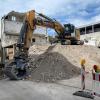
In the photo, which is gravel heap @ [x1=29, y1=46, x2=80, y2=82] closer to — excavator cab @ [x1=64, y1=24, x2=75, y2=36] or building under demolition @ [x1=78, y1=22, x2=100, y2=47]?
excavator cab @ [x1=64, y1=24, x2=75, y2=36]

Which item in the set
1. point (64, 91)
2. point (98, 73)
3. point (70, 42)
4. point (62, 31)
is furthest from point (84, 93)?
point (70, 42)

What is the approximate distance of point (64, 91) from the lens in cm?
1124

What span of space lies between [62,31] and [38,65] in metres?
5.68

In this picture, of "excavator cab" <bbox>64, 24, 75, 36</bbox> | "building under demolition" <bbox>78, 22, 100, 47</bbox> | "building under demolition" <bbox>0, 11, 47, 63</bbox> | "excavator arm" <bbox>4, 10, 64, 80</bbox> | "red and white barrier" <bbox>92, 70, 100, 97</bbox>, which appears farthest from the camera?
"building under demolition" <bbox>78, 22, 100, 47</bbox>

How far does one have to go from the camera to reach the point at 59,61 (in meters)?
18.6

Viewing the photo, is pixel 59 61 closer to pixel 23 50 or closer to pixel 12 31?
pixel 23 50

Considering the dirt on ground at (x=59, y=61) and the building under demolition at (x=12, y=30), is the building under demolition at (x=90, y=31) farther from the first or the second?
the dirt on ground at (x=59, y=61)

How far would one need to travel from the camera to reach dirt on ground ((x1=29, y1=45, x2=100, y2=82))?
1638 cm

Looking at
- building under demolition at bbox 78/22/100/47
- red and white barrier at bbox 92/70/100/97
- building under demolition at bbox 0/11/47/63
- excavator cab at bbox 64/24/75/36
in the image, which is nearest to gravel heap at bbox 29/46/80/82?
excavator cab at bbox 64/24/75/36

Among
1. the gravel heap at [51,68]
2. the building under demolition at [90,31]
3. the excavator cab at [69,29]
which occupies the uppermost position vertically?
the building under demolition at [90,31]

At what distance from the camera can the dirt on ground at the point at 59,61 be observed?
16.4 metres

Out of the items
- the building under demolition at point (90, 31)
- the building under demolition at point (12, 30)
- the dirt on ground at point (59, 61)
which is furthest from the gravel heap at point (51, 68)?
the building under demolition at point (90, 31)

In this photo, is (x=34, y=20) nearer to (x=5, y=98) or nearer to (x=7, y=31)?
(x=5, y=98)

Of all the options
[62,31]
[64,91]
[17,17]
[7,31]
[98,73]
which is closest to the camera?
[98,73]
